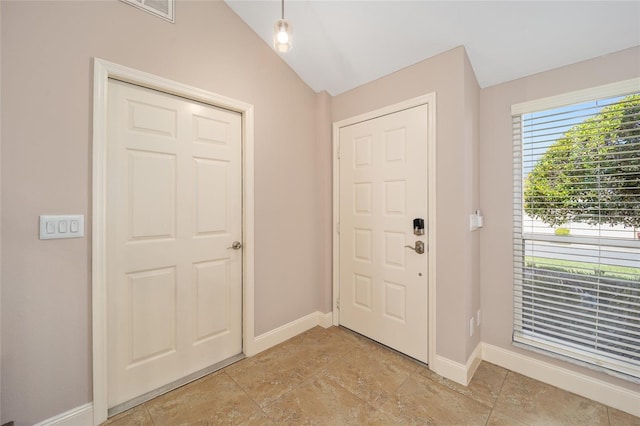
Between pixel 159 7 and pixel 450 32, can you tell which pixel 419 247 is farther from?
pixel 159 7

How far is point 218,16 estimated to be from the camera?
197 cm

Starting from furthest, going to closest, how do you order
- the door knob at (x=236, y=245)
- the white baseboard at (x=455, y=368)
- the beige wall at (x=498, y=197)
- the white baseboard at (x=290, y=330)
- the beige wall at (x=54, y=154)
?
the white baseboard at (x=290, y=330)
the door knob at (x=236, y=245)
the beige wall at (x=498, y=197)
the white baseboard at (x=455, y=368)
the beige wall at (x=54, y=154)

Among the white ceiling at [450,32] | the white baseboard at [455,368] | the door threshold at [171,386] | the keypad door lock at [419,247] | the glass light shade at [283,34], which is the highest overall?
the white ceiling at [450,32]

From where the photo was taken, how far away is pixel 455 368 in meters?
1.85

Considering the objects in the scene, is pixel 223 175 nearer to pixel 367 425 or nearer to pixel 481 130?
pixel 367 425

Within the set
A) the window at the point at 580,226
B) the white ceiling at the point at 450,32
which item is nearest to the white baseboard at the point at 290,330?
the window at the point at 580,226

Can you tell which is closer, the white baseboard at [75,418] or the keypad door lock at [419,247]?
the white baseboard at [75,418]

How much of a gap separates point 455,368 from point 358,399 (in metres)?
0.76

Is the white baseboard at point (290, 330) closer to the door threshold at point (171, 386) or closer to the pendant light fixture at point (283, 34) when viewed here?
the door threshold at point (171, 386)

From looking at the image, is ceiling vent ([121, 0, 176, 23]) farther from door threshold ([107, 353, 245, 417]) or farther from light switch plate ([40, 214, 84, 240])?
door threshold ([107, 353, 245, 417])

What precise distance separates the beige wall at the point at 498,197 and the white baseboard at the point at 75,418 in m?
2.81

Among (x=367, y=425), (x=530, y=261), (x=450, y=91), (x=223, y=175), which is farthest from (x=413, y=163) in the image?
(x=367, y=425)

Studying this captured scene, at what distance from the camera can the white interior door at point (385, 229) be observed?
2074 millimetres

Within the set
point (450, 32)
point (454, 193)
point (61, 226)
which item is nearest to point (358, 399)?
point (454, 193)
